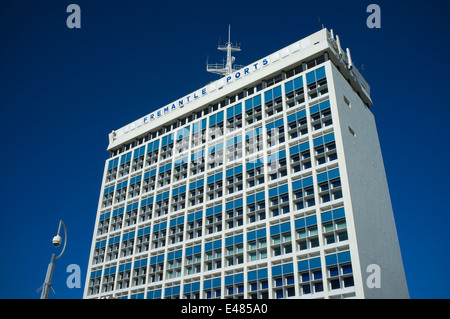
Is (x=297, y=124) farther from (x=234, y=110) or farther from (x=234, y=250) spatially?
(x=234, y=250)

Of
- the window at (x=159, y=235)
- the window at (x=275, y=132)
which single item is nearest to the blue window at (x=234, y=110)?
the window at (x=275, y=132)

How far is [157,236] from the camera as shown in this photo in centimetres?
6888

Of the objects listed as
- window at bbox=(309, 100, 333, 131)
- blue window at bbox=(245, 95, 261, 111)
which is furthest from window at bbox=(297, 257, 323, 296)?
blue window at bbox=(245, 95, 261, 111)

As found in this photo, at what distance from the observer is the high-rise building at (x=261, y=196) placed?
165 feet

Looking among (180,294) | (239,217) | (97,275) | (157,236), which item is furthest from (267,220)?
(97,275)

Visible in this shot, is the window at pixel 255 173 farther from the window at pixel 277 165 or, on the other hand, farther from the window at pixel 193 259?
the window at pixel 193 259

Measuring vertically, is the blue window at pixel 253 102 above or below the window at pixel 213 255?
above

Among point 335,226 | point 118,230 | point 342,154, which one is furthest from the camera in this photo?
point 118,230

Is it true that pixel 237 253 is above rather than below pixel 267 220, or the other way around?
below

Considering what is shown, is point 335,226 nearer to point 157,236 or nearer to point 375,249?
point 375,249

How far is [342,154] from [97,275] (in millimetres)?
45804

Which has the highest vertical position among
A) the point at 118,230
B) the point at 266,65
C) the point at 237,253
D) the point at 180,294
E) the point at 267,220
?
the point at 266,65

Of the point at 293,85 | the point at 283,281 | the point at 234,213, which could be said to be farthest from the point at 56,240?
the point at 293,85

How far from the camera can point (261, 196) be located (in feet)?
192
